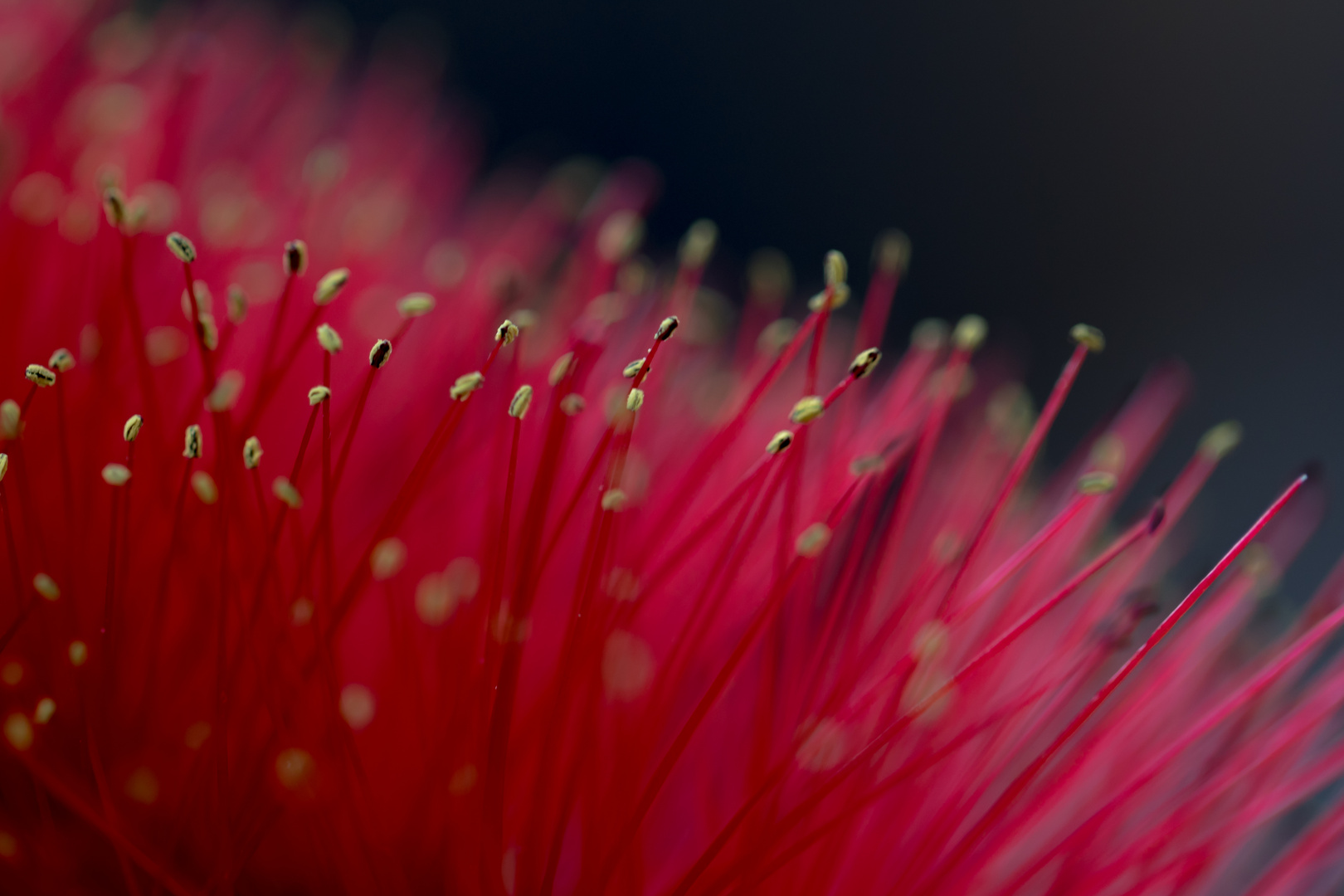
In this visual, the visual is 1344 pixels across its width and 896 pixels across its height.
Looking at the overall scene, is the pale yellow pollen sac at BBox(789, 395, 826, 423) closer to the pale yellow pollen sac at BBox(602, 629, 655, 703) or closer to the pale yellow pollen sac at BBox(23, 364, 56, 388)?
the pale yellow pollen sac at BBox(602, 629, 655, 703)

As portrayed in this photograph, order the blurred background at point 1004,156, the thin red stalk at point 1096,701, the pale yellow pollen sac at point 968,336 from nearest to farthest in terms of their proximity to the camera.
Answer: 1. the thin red stalk at point 1096,701
2. the pale yellow pollen sac at point 968,336
3. the blurred background at point 1004,156

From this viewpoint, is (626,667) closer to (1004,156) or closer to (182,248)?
(182,248)

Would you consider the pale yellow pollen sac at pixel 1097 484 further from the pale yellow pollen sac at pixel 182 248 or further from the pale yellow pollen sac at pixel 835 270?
the pale yellow pollen sac at pixel 182 248

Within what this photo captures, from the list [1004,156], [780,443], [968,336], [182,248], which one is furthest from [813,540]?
[1004,156]

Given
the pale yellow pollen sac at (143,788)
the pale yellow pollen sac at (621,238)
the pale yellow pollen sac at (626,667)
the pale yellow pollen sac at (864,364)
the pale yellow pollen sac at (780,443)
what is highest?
the pale yellow pollen sac at (621,238)

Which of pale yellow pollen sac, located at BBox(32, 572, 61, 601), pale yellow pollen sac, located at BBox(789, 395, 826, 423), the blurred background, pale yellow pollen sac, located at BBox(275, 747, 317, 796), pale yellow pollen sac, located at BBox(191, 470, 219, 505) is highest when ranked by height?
the blurred background

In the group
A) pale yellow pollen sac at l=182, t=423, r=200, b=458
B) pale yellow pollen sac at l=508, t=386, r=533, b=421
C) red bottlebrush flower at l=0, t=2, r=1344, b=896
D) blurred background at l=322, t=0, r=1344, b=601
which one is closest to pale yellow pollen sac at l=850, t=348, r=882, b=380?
red bottlebrush flower at l=0, t=2, r=1344, b=896

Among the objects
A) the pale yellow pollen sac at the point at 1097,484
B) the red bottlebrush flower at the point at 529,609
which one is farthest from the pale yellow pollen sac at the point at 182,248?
the pale yellow pollen sac at the point at 1097,484
